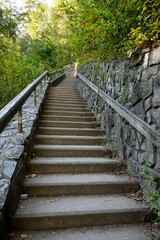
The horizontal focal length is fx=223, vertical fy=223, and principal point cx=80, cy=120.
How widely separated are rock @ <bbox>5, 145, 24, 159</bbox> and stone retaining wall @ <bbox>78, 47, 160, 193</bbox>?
5.03 feet

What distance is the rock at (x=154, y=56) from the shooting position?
2.57 m

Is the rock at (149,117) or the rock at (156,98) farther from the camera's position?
the rock at (149,117)

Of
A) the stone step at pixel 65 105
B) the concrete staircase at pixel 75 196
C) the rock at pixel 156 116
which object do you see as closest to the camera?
the concrete staircase at pixel 75 196

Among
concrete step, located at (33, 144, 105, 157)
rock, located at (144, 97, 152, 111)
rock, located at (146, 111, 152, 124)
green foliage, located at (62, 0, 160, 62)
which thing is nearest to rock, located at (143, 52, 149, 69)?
green foliage, located at (62, 0, 160, 62)

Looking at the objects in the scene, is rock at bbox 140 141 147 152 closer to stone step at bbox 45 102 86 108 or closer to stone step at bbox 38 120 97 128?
stone step at bbox 38 120 97 128

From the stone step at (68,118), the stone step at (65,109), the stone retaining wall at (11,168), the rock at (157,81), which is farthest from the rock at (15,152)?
the stone step at (65,109)

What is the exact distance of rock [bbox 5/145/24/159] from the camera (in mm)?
2605

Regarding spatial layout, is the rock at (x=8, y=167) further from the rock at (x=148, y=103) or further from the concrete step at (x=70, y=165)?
the rock at (x=148, y=103)

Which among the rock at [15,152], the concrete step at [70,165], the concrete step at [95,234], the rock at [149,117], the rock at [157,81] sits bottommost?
the concrete step at [95,234]

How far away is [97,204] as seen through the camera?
266 cm

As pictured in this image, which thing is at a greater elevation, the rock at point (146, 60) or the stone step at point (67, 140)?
the rock at point (146, 60)

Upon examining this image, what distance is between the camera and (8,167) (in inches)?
95.0

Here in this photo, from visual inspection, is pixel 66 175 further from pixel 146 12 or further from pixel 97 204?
pixel 146 12

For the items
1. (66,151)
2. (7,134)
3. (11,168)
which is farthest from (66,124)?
(11,168)
